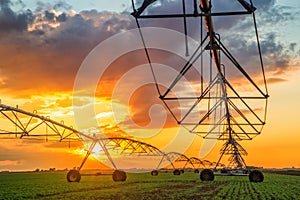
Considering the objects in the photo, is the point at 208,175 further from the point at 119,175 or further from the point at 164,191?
the point at 119,175

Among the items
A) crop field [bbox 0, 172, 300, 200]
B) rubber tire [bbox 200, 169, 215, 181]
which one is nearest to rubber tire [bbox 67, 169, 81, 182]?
crop field [bbox 0, 172, 300, 200]

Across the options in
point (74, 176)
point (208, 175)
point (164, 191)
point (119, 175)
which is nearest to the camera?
point (164, 191)

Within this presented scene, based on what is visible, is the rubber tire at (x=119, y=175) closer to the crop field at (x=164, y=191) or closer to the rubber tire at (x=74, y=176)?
the crop field at (x=164, y=191)

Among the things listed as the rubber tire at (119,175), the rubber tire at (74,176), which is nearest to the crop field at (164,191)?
the rubber tire at (74,176)

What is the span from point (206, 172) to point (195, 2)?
21339 millimetres

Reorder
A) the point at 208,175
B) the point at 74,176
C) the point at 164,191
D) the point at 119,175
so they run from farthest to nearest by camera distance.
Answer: the point at 119,175, the point at 74,176, the point at 208,175, the point at 164,191

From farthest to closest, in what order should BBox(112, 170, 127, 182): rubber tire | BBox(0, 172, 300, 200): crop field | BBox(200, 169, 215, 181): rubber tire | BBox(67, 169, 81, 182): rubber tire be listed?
1. BBox(112, 170, 127, 182): rubber tire
2. BBox(67, 169, 81, 182): rubber tire
3. BBox(200, 169, 215, 181): rubber tire
4. BBox(0, 172, 300, 200): crop field

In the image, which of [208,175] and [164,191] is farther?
[208,175]

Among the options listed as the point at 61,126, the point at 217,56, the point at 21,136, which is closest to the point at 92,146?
the point at 61,126

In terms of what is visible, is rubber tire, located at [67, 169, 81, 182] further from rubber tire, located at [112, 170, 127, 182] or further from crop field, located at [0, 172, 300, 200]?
rubber tire, located at [112, 170, 127, 182]

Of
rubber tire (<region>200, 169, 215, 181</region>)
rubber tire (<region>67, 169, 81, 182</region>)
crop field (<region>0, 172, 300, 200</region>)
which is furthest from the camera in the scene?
rubber tire (<region>67, 169, 81, 182</region>)

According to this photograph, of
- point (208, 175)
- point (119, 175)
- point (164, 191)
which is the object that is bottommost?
point (164, 191)

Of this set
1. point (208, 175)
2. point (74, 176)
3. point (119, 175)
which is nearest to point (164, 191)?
point (208, 175)

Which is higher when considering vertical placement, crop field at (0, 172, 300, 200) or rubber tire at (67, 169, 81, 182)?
rubber tire at (67, 169, 81, 182)
